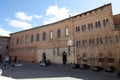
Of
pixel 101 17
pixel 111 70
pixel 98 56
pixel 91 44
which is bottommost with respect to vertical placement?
pixel 111 70

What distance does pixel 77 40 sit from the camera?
3950cm

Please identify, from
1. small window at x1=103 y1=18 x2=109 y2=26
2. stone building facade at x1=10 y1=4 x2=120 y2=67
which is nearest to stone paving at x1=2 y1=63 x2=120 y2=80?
stone building facade at x1=10 y1=4 x2=120 y2=67

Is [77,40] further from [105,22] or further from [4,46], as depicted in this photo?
[4,46]

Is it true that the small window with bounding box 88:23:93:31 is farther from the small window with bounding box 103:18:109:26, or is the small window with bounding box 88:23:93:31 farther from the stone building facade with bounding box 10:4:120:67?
the small window with bounding box 103:18:109:26

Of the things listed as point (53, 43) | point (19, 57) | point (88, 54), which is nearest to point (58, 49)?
point (53, 43)

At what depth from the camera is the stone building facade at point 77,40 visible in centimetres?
3275

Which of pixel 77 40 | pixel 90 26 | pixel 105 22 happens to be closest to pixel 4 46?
pixel 77 40

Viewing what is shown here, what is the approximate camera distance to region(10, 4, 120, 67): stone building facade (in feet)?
107

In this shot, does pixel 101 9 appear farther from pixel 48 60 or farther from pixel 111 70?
pixel 48 60

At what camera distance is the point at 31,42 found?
178ft

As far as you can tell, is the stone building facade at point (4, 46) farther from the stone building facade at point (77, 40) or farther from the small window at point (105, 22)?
the small window at point (105, 22)

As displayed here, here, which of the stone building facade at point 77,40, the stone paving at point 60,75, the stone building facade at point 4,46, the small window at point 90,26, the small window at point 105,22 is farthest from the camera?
the stone building facade at point 4,46

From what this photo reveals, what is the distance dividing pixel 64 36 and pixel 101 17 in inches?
473

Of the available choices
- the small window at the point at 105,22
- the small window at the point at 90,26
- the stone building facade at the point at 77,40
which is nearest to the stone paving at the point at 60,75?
the stone building facade at the point at 77,40
